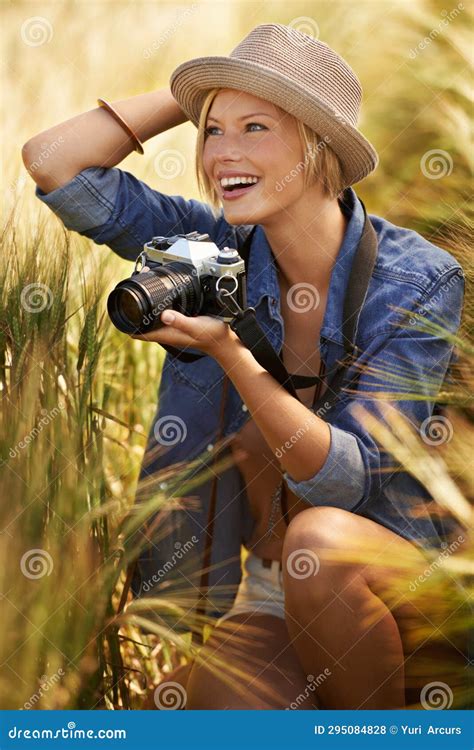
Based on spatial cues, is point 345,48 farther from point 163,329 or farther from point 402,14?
point 163,329

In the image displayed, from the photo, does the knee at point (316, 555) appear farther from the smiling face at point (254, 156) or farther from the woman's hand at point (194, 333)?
the smiling face at point (254, 156)

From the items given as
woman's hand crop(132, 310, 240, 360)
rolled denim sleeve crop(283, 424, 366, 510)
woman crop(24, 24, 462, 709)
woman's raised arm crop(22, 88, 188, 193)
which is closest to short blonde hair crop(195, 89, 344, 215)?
woman crop(24, 24, 462, 709)

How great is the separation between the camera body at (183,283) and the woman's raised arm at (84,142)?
20 cm

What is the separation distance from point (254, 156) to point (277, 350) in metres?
0.27

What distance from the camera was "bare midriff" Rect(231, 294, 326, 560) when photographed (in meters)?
1.40

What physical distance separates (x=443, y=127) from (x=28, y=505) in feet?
2.86

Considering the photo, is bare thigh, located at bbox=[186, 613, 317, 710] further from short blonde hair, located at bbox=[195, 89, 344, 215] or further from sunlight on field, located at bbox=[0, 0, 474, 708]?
short blonde hair, located at bbox=[195, 89, 344, 215]

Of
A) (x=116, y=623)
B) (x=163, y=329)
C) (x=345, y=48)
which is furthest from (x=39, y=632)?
(x=345, y=48)

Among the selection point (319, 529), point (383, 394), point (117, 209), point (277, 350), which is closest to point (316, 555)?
point (319, 529)

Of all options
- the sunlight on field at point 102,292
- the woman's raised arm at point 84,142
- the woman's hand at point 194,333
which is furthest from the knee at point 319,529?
the woman's raised arm at point 84,142

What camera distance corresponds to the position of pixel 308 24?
65.2 inches

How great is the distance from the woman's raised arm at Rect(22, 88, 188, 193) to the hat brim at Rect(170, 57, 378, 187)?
70mm

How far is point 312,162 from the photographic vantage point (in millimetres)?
1319

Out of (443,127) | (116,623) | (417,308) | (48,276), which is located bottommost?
(116,623)
